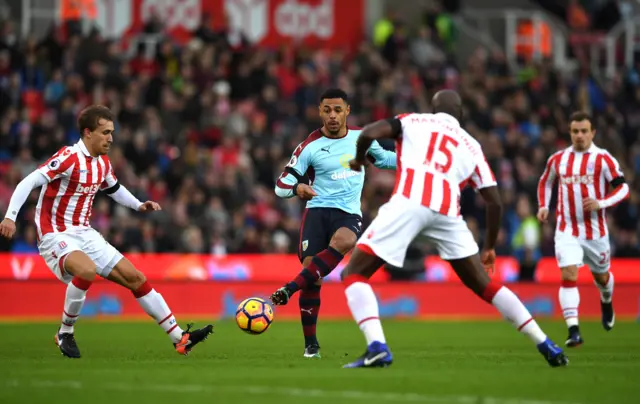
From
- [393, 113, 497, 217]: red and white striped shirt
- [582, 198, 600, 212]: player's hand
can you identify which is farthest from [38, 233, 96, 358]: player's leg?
[582, 198, 600, 212]: player's hand

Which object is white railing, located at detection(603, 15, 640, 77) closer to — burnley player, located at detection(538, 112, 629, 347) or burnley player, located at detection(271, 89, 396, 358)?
burnley player, located at detection(538, 112, 629, 347)

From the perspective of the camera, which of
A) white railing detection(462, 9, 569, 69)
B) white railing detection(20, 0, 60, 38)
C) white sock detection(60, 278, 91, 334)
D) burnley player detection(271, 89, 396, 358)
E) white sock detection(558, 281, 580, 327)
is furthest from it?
white railing detection(462, 9, 569, 69)

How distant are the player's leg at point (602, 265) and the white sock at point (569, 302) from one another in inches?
19.9

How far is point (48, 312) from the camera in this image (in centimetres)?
2003

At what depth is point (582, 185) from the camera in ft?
45.0

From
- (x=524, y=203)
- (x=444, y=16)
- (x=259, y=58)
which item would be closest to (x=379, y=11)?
(x=444, y=16)

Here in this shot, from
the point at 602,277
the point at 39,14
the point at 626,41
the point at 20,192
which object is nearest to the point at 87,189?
the point at 20,192

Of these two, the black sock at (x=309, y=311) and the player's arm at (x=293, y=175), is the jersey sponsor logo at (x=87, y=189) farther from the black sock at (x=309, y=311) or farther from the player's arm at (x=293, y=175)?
the black sock at (x=309, y=311)

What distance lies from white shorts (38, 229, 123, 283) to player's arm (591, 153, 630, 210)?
5753 mm

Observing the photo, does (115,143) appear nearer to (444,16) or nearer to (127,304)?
(127,304)

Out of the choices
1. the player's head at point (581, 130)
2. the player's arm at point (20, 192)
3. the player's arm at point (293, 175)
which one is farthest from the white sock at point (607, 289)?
the player's arm at point (20, 192)

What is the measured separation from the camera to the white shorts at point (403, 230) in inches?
360

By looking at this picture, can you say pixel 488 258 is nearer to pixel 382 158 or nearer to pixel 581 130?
pixel 382 158

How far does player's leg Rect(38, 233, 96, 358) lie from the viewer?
10992 mm
